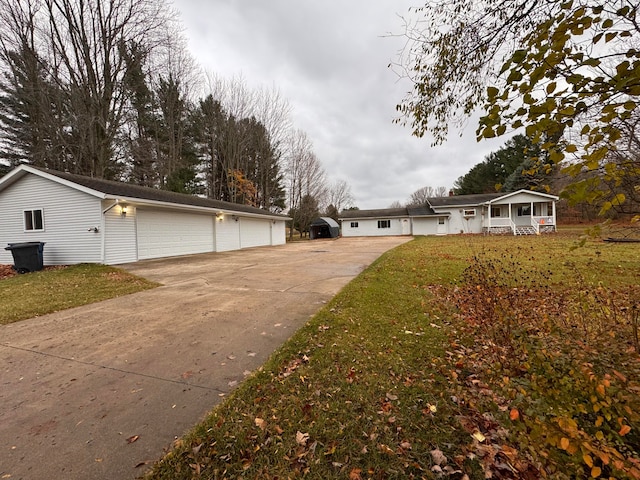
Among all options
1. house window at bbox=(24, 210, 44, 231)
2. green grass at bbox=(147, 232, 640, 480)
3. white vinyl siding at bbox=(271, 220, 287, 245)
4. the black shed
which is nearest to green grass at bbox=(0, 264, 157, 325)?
house window at bbox=(24, 210, 44, 231)

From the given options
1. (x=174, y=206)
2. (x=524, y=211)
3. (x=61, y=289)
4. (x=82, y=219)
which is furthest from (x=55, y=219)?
(x=524, y=211)

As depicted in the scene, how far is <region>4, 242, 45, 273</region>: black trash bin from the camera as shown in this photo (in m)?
9.66

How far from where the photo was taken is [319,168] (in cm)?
3394

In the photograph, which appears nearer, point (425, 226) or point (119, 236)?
point (119, 236)

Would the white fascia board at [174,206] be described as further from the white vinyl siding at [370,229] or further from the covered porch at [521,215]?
the covered porch at [521,215]

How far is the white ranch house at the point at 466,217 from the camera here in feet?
79.9

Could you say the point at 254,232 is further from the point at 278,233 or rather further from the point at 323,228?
the point at 323,228

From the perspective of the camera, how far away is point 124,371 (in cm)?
294

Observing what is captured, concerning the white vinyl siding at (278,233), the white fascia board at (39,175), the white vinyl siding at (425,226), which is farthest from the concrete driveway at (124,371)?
the white vinyl siding at (425,226)

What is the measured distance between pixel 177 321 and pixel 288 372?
2.62 m

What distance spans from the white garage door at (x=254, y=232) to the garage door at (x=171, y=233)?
3.39m

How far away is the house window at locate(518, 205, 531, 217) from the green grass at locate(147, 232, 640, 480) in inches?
1134

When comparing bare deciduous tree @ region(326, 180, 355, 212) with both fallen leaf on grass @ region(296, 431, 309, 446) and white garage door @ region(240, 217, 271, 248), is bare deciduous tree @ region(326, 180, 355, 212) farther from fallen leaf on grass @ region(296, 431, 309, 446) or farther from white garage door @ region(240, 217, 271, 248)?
fallen leaf on grass @ region(296, 431, 309, 446)

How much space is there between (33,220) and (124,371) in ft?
43.7
